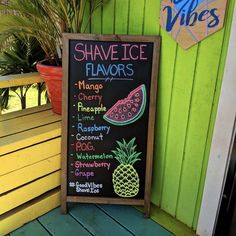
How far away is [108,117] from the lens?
1688mm

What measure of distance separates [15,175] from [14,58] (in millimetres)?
1272

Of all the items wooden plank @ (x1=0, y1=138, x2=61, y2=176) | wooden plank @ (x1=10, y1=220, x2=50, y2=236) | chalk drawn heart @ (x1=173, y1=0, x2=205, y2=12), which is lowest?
wooden plank @ (x1=10, y1=220, x2=50, y2=236)

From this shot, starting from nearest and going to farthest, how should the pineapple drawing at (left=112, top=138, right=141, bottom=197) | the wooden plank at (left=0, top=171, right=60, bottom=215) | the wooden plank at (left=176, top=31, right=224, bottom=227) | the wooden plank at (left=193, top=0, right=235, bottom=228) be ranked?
the wooden plank at (left=193, top=0, right=235, bottom=228), the wooden plank at (left=176, top=31, right=224, bottom=227), the wooden plank at (left=0, top=171, right=60, bottom=215), the pineapple drawing at (left=112, top=138, right=141, bottom=197)

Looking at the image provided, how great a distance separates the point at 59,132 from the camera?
1.77m

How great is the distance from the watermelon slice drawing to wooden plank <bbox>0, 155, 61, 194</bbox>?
45 centimetres

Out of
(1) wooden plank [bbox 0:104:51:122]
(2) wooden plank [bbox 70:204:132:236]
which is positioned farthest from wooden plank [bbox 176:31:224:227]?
(1) wooden plank [bbox 0:104:51:122]

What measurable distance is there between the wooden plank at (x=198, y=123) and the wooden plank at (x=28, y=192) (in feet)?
2.68

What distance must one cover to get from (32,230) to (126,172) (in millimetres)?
660

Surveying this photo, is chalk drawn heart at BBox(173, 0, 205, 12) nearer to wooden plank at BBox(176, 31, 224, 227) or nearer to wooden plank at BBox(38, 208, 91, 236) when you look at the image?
wooden plank at BBox(176, 31, 224, 227)

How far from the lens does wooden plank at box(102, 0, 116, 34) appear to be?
5.87 feet

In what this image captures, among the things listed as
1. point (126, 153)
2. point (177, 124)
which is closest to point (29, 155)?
point (126, 153)

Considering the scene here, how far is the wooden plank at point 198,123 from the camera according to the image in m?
1.40

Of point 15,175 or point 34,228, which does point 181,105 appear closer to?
point 15,175

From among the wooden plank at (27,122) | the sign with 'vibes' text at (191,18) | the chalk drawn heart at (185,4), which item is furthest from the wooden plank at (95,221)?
the chalk drawn heart at (185,4)
